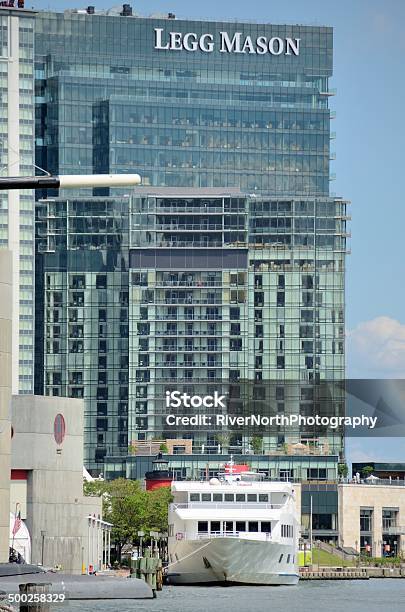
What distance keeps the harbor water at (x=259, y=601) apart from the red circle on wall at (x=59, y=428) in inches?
546

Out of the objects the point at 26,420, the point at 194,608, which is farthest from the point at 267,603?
the point at 26,420

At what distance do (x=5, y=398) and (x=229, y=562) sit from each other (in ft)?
223

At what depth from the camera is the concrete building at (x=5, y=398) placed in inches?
4599

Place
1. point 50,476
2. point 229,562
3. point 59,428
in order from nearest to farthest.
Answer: point 50,476, point 59,428, point 229,562

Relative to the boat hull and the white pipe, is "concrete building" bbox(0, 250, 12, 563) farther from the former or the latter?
the boat hull

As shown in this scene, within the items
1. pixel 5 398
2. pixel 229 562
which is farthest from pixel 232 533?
pixel 5 398

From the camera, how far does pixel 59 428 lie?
146000mm

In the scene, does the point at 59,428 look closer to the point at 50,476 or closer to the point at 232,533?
the point at 50,476

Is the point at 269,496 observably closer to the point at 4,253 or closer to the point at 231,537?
the point at 231,537

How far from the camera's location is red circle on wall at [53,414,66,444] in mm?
145500

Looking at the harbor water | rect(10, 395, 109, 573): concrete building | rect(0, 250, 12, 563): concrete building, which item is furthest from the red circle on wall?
rect(0, 250, 12, 563): concrete building

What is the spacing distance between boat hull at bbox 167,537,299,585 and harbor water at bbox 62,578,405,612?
2.39 meters

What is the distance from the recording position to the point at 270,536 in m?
183

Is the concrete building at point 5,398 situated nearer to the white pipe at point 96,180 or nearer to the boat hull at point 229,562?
the white pipe at point 96,180
